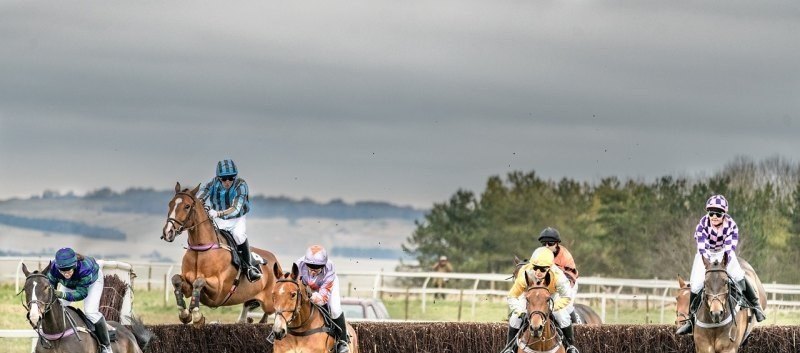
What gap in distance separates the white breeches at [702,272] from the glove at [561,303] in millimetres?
3578

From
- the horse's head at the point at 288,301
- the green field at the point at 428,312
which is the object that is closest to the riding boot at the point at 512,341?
the horse's head at the point at 288,301

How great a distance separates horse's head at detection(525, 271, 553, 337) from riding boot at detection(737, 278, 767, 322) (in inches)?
185

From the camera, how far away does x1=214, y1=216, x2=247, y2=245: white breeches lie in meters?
19.3

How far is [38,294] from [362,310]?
7.63 m

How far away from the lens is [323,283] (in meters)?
15.9

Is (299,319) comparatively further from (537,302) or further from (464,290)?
(464,290)

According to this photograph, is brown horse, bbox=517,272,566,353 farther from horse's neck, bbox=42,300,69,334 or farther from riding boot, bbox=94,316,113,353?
horse's neck, bbox=42,300,69,334

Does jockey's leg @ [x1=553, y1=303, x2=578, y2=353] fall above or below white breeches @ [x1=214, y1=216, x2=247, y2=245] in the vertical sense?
below

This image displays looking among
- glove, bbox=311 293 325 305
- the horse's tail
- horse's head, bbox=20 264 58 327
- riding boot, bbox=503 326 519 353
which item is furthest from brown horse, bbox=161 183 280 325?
riding boot, bbox=503 326 519 353

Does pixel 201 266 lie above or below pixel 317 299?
above

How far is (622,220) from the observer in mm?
70250

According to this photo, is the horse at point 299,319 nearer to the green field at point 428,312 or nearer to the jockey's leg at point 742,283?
the jockey's leg at point 742,283

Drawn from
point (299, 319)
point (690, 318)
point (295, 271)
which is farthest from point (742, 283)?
point (295, 271)

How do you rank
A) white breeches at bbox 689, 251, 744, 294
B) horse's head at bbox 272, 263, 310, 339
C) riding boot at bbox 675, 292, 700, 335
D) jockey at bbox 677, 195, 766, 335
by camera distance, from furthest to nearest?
riding boot at bbox 675, 292, 700, 335
white breeches at bbox 689, 251, 744, 294
jockey at bbox 677, 195, 766, 335
horse's head at bbox 272, 263, 310, 339
